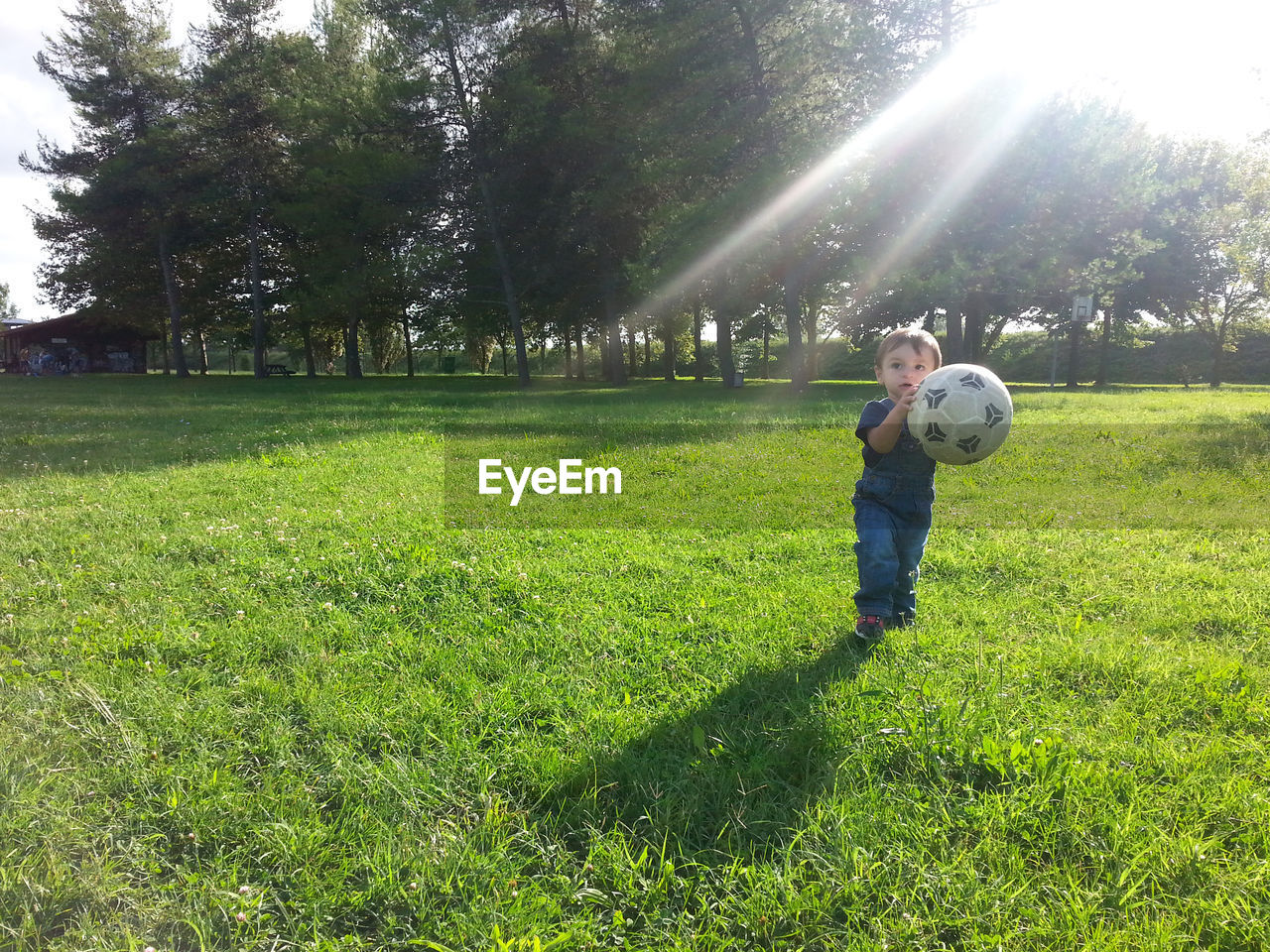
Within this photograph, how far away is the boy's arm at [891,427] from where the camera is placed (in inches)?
155

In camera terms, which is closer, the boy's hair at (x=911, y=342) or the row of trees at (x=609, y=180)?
the boy's hair at (x=911, y=342)

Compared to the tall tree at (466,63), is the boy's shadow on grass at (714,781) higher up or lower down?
lower down

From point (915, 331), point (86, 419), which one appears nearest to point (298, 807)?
point (915, 331)

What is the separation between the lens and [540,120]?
29.0 meters

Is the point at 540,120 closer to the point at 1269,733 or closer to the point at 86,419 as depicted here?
the point at 86,419

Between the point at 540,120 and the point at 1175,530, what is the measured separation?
92.4ft

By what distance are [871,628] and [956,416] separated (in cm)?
127

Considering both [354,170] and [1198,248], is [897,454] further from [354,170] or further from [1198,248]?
[1198,248]

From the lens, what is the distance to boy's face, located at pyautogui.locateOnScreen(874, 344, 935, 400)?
4.10 metres

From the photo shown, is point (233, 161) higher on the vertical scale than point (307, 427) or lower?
higher

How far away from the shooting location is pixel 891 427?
402 cm

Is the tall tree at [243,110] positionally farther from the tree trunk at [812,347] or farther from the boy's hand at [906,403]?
the boy's hand at [906,403]

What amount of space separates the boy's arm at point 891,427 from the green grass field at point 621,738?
3.66 ft

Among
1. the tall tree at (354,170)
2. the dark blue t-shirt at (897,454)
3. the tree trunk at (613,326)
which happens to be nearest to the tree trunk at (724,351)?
the tree trunk at (613,326)
